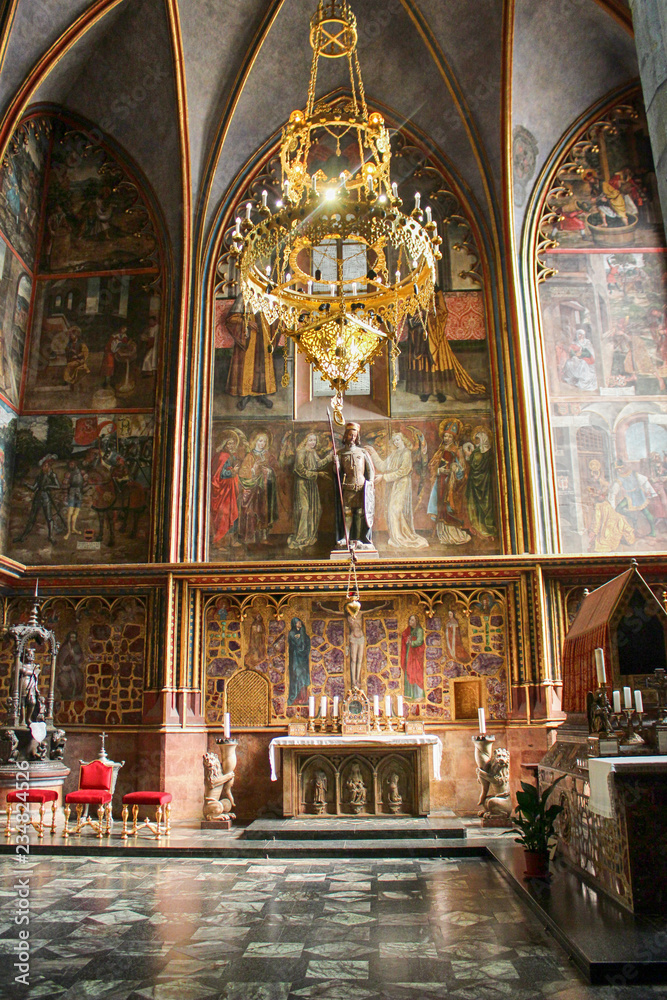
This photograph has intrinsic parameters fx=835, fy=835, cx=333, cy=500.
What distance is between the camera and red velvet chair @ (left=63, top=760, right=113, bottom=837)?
1054cm

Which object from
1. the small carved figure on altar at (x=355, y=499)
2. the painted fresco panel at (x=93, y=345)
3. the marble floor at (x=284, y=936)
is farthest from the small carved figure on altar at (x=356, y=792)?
the painted fresco panel at (x=93, y=345)

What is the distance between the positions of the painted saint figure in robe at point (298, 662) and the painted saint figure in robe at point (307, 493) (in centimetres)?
135

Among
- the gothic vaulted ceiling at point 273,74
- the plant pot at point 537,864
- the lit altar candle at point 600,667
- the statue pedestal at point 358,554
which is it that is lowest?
the plant pot at point 537,864

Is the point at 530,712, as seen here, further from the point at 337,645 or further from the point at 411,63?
the point at 411,63

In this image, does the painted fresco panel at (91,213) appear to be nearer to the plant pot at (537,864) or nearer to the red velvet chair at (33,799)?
the red velvet chair at (33,799)

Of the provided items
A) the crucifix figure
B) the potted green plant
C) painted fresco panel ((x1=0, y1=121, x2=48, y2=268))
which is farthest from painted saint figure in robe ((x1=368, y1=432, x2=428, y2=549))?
painted fresco panel ((x1=0, y1=121, x2=48, y2=268))

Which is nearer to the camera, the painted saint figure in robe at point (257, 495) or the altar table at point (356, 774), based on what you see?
the altar table at point (356, 774)

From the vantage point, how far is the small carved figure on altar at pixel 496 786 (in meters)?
11.2

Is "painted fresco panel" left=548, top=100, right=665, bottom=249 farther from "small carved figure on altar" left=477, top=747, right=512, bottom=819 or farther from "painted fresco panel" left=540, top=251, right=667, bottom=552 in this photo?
"small carved figure on altar" left=477, top=747, right=512, bottom=819

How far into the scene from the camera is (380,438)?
14.2 m

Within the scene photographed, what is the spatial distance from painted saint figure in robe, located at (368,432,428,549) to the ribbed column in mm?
10343

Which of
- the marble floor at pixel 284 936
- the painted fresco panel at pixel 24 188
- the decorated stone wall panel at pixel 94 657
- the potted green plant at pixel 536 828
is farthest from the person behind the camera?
the painted fresco panel at pixel 24 188

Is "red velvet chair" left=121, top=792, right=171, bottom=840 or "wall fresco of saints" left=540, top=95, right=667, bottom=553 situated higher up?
"wall fresco of saints" left=540, top=95, right=667, bottom=553

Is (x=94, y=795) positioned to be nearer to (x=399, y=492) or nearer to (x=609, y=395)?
(x=399, y=492)
